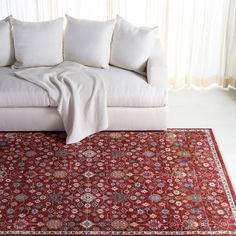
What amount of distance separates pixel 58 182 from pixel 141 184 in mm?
630

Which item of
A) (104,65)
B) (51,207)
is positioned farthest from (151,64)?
(51,207)

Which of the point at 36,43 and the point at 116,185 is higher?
the point at 36,43

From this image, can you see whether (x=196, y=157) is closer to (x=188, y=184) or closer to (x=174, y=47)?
(x=188, y=184)

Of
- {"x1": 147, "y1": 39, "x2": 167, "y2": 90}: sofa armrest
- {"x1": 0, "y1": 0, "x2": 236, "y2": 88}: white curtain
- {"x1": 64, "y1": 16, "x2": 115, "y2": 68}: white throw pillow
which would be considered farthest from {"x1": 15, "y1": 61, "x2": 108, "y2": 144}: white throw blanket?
{"x1": 0, "y1": 0, "x2": 236, "y2": 88}: white curtain

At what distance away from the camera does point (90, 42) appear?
15.6 ft

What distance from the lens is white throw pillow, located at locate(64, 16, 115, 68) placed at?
4745 mm

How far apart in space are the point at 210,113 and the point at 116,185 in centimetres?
155

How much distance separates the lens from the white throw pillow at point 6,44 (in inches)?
190

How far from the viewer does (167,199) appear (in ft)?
12.0

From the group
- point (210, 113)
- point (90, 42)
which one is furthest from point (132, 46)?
point (210, 113)

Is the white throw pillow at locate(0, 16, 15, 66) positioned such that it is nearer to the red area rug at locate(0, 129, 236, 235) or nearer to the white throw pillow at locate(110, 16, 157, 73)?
the red area rug at locate(0, 129, 236, 235)

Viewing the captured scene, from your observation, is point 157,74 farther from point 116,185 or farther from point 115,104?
point 116,185

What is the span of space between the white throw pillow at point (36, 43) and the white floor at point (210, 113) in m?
1.29

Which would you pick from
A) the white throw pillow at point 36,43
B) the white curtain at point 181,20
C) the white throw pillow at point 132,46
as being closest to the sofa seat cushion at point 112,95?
the white throw pillow at point 132,46
